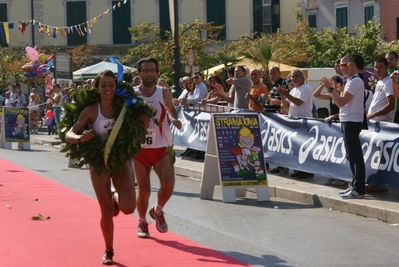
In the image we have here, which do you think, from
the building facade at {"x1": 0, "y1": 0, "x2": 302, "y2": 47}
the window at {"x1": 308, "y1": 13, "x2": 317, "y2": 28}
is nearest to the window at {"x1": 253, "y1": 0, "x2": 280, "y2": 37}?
the building facade at {"x1": 0, "y1": 0, "x2": 302, "y2": 47}

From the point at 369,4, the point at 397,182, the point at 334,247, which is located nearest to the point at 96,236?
the point at 334,247

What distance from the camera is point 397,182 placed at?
447 inches

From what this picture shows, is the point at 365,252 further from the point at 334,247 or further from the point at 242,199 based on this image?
the point at 242,199

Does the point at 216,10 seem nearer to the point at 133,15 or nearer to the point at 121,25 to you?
the point at 133,15

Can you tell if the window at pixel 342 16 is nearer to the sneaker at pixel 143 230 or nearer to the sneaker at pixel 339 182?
the sneaker at pixel 339 182

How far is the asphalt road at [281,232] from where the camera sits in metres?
8.37

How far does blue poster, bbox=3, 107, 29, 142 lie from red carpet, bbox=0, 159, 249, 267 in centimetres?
1161

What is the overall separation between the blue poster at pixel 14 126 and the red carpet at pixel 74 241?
11614 millimetres

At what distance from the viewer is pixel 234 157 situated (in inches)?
501

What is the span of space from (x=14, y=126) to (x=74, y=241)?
→ 1576 centimetres

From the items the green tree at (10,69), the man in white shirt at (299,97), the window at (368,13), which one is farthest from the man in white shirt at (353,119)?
the green tree at (10,69)

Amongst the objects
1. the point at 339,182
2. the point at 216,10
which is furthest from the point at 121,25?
the point at 339,182

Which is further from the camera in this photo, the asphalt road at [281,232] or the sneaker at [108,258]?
the asphalt road at [281,232]

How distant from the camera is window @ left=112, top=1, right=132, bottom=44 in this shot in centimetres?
5725
